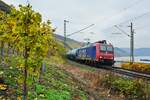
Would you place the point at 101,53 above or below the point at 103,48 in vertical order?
below

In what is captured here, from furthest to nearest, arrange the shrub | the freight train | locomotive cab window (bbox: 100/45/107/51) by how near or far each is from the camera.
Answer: locomotive cab window (bbox: 100/45/107/51), the freight train, the shrub

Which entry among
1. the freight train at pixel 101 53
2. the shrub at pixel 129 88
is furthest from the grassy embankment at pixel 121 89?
the freight train at pixel 101 53

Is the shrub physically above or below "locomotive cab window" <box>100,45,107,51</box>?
below

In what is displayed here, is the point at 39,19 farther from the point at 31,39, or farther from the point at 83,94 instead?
the point at 83,94

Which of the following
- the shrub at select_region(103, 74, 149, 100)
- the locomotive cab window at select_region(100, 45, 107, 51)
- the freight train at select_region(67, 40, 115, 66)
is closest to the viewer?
the shrub at select_region(103, 74, 149, 100)

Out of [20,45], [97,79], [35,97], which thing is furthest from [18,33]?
[97,79]

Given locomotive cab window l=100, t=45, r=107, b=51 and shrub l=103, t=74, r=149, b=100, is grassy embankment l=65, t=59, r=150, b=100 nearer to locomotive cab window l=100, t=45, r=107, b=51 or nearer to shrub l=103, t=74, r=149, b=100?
shrub l=103, t=74, r=149, b=100

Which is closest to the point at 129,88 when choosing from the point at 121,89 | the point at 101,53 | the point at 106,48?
the point at 121,89

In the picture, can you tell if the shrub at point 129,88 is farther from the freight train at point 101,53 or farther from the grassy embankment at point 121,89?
the freight train at point 101,53

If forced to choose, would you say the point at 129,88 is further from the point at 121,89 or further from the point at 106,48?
the point at 106,48

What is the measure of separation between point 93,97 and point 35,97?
15.3 ft

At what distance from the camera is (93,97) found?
730 inches

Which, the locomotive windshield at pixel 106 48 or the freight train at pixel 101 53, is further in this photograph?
the locomotive windshield at pixel 106 48

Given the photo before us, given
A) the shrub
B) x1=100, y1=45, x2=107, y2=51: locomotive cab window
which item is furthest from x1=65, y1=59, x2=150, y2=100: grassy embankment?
x1=100, y1=45, x2=107, y2=51: locomotive cab window
